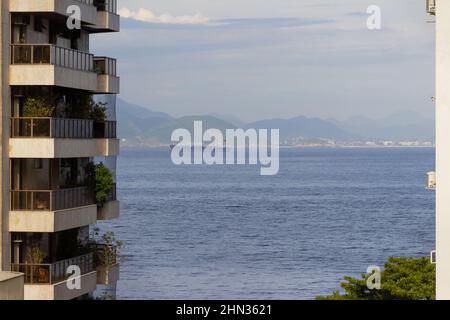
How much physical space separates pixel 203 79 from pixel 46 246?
14521cm

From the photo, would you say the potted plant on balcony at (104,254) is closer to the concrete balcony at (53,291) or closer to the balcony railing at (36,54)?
the concrete balcony at (53,291)

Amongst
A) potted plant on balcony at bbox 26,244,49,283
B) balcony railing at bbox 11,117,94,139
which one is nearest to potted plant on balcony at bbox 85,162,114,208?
balcony railing at bbox 11,117,94,139

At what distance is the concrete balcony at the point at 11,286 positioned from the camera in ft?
52.2

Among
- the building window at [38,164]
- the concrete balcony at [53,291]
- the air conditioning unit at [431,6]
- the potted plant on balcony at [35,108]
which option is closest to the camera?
the air conditioning unit at [431,6]

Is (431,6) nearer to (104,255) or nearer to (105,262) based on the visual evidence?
(105,262)


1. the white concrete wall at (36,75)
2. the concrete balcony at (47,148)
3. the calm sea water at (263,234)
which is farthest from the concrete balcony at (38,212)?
the calm sea water at (263,234)

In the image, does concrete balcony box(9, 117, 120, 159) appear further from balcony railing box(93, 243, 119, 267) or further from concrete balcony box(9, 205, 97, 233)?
balcony railing box(93, 243, 119, 267)

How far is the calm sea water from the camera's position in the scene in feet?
280

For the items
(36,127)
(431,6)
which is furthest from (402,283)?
(431,6)

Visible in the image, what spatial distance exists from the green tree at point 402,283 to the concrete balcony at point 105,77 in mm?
8866

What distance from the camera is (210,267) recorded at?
95688 mm

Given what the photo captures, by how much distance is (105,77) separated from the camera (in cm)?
3061

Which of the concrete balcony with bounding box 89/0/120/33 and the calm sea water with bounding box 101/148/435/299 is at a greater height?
the concrete balcony with bounding box 89/0/120/33
